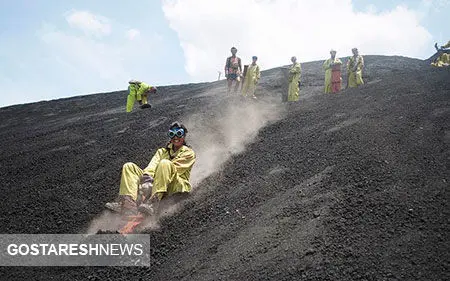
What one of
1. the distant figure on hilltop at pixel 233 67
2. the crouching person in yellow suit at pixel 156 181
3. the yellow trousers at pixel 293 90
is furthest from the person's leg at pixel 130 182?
the distant figure on hilltop at pixel 233 67

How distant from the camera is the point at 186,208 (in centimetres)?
525

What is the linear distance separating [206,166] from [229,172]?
619 millimetres

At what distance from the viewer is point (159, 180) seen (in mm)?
5086

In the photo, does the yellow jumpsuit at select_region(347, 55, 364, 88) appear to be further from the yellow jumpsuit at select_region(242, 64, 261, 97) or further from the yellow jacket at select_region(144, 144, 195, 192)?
the yellow jacket at select_region(144, 144, 195, 192)

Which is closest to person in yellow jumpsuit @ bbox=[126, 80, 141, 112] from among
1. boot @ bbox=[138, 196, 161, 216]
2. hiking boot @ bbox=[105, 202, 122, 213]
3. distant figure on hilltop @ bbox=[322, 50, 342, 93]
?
distant figure on hilltop @ bbox=[322, 50, 342, 93]

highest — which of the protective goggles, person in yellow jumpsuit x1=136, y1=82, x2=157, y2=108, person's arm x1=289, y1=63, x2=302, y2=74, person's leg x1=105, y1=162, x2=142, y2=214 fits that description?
person's arm x1=289, y1=63, x2=302, y2=74

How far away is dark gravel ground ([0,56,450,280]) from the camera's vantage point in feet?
10.8

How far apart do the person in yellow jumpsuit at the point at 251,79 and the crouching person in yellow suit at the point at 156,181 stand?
796 centimetres

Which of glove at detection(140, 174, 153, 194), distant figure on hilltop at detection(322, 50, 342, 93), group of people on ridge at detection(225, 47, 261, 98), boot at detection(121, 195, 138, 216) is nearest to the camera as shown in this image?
boot at detection(121, 195, 138, 216)

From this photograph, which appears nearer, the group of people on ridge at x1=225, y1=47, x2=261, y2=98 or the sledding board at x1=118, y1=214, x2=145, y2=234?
the sledding board at x1=118, y1=214, x2=145, y2=234

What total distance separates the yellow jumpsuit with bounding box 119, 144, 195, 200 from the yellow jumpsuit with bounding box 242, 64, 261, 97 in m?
8.02

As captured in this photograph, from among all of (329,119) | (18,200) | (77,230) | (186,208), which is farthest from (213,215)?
(329,119)

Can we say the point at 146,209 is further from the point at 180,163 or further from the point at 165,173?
the point at 180,163

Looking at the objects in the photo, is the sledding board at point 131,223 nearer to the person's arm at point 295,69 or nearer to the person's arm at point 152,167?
the person's arm at point 152,167
